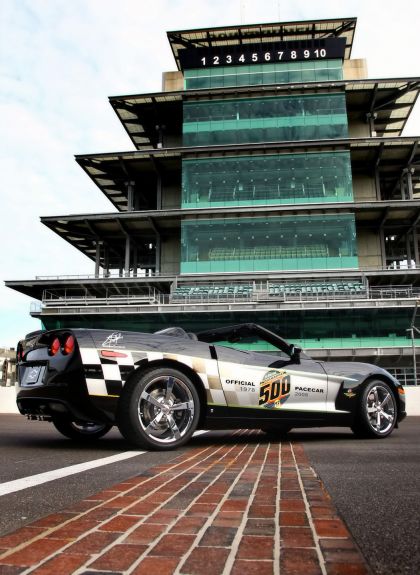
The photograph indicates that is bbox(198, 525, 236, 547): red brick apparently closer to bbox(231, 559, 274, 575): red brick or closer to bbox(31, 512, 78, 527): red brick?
bbox(231, 559, 274, 575): red brick

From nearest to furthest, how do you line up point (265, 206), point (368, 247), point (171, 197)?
point (265, 206)
point (368, 247)
point (171, 197)

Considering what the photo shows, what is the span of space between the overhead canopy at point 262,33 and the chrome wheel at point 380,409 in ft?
156

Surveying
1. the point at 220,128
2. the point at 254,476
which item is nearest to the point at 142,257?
the point at 220,128

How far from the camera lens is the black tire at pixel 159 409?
439cm

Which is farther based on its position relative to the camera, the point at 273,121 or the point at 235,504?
the point at 273,121

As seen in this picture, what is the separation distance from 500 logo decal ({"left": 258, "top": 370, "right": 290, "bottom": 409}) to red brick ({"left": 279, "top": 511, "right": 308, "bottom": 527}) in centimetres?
299

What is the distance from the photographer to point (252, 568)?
1420mm

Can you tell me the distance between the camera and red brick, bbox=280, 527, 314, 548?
64.7 inches

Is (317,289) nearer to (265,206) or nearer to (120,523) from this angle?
(265,206)

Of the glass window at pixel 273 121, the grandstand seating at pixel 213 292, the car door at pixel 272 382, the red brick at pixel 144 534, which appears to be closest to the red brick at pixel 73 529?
the red brick at pixel 144 534

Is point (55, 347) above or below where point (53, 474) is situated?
above

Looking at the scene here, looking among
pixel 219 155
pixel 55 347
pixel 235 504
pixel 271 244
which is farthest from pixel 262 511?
pixel 219 155

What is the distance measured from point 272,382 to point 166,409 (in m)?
1.24

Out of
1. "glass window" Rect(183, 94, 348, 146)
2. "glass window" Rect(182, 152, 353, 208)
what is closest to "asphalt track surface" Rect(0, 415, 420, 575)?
"glass window" Rect(182, 152, 353, 208)
